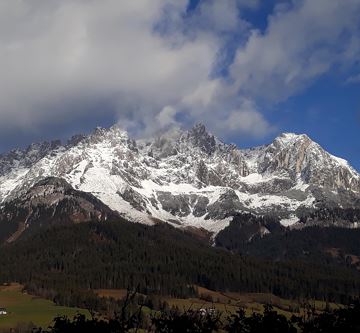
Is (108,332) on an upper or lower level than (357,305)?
lower

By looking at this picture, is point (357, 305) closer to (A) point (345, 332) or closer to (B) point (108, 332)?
(A) point (345, 332)

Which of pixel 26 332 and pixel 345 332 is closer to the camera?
pixel 345 332

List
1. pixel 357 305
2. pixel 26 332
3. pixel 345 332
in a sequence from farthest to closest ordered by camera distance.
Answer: pixel 26 332, pixel 357 305, pixel 345 332

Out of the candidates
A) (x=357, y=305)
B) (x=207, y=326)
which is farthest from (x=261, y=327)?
(x=357, y=305)

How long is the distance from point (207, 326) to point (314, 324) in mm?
13703

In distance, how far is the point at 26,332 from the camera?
642 ft

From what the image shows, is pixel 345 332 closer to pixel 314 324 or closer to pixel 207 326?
pixel 314 324

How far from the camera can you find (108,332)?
7206cm

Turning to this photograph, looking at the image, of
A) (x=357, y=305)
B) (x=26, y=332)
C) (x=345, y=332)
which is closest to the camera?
(x=345, y=332)

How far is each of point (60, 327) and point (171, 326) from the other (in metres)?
15.3

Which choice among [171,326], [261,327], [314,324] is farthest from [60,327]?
[314,324]

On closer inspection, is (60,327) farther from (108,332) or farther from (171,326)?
(171,326)

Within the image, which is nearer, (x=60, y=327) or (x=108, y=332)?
(x=108, y=332)

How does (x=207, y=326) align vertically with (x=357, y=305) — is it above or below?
below
